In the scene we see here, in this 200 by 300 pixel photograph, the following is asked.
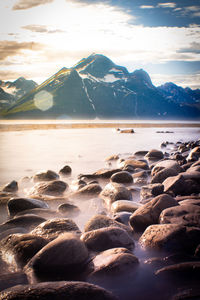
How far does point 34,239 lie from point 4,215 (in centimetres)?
197

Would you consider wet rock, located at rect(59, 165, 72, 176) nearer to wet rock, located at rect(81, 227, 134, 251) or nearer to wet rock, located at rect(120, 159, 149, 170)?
wet rock, located at rect(120, 159, 149, 170)

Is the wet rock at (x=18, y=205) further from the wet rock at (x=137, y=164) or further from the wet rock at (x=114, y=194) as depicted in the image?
the wet rock at (x=137, y=164)

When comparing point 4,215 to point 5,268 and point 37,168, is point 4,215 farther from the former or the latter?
point 37,168

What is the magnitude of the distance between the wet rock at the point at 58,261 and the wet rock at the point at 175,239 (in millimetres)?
1064

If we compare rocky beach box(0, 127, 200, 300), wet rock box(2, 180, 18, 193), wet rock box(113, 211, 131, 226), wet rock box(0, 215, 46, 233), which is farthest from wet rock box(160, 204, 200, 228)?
wet rock box(2, 180, 18, 193)

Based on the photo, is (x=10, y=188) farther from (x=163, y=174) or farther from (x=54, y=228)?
(x=163, y=174)

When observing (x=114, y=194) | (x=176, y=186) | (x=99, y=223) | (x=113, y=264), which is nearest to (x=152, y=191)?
(x=176, y=186)

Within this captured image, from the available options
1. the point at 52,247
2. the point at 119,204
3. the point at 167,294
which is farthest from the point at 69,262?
the point at 119,204

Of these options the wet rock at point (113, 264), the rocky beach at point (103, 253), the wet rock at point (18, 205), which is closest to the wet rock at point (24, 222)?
the rocky beach at point (103, 253)

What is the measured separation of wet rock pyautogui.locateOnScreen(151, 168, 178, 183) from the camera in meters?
7.58

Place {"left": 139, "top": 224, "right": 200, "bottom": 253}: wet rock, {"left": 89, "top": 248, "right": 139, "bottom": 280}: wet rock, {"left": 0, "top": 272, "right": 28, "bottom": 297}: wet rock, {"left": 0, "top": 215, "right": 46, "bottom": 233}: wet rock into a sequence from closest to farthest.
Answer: {"left": 0, "top": 272, "right": 28, "bottom": 297}: wet rock < {"left": 89, "top": 248, "right": 139, "bottom": 280}: wet rock < {"left": 139, "top": 224, "right": 200, "bottom": 253}: wet rock < {"left": 0, "top": 215, "right": 46, "bottom": 233}: wet rock

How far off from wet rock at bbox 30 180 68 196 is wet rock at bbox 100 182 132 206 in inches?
54.8

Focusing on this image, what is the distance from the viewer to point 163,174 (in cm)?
765

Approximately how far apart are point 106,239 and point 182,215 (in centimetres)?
126
